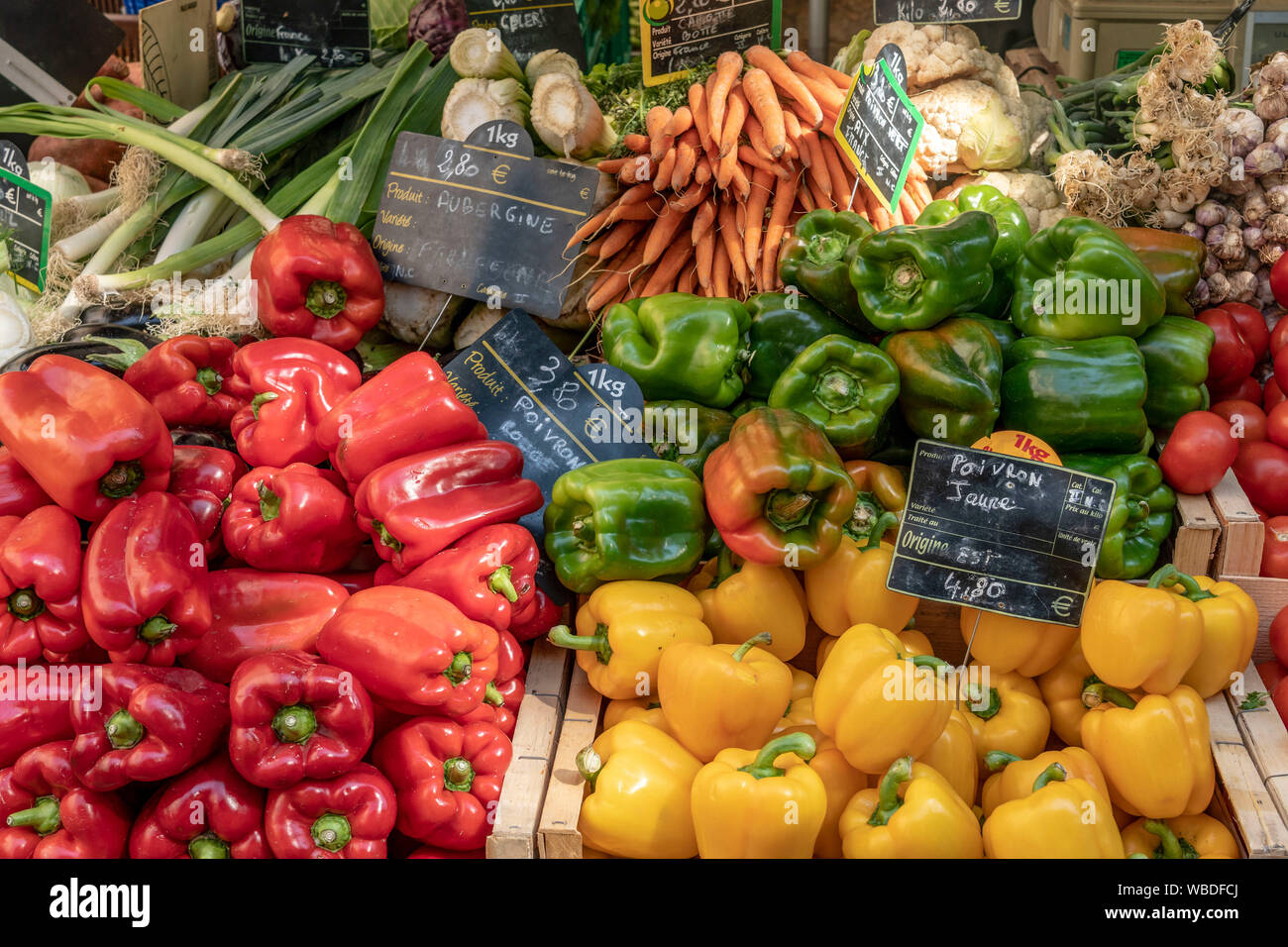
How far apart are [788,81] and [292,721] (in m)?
2.23

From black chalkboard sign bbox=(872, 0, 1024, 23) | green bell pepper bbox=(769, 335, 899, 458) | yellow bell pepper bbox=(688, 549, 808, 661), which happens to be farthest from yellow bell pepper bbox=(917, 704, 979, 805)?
black chalkboard sign bbox=(872, 0, 1024, 23)

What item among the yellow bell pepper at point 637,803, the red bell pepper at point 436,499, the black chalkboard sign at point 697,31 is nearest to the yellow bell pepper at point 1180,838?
the yellow bell pepper at point 637,803

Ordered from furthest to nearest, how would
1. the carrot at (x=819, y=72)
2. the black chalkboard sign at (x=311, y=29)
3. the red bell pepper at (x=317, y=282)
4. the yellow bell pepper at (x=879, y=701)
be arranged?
the black chalkboard sign at (x=311, y=29) < the carrot at (x=819, y=72) < the red bell pepper at (x=317, y=282) < the yellow bell pepper at (x=879, y=701)

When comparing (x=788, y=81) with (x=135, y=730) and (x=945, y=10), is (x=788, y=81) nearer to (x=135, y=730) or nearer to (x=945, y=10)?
(x=945, y=10)

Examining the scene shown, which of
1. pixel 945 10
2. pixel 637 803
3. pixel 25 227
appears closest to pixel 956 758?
pixel 637 803

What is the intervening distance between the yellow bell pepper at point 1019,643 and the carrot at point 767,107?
1.42 metres

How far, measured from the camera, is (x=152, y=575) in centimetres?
194

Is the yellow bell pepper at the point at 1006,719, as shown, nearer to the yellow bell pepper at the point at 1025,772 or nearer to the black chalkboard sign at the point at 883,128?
the yellow bell pepper at the point at 1025,772

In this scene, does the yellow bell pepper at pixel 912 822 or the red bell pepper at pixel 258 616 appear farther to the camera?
the red bell pepper at pixel 258 616

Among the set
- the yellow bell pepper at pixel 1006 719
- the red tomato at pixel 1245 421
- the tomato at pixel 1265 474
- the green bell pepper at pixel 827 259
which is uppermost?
the green bell pepper at pixel 827 259

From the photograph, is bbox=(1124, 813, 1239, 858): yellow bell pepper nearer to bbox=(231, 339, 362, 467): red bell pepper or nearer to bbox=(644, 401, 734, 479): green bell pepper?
bbox=(644, 401, 734, 479): green bell pepper

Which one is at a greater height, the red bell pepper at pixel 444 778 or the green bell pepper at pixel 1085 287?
the green bell pepper at pixel 1085 287

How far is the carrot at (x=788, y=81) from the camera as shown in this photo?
296 cm

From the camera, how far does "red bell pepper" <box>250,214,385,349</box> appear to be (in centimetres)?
285
